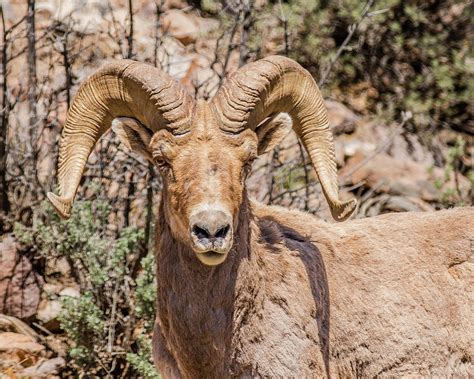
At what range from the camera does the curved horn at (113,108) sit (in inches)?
267

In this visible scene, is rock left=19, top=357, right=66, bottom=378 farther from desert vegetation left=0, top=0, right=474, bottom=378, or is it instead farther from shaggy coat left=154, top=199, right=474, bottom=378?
shaggy coat left=154, top=199, right=474, bottom=378

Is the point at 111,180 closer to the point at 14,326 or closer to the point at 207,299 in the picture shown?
the point at 14,326

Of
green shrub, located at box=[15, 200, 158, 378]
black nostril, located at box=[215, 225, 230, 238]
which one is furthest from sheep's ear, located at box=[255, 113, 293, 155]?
green shrub, located at box=[15, 200, 158, 378]

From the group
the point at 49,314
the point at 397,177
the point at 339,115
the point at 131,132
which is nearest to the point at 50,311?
the point at 49,314

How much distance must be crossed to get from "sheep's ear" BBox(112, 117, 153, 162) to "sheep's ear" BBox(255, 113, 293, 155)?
0.93 metres

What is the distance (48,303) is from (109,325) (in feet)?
4.10

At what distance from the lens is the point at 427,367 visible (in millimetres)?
7438

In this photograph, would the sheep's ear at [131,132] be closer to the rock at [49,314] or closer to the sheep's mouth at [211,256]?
the sheep's mouth at [211,256]

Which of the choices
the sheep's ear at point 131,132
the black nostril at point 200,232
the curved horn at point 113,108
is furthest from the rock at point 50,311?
the black nostril at point 200,232

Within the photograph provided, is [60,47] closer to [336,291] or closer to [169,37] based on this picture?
[169,37]

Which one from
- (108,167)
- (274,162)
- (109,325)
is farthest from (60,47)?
(109,325)

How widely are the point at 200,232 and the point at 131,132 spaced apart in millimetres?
1524

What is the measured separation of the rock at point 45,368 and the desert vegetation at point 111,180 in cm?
2

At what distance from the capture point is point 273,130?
7.39 meters
